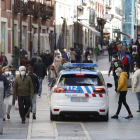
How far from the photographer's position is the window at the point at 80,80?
14016mm

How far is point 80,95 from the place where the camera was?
13.8 m

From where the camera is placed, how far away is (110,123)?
14.1m

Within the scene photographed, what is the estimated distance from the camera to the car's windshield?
552 inches

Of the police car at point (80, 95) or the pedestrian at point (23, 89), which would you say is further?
the pedestrian at point (23, 89)

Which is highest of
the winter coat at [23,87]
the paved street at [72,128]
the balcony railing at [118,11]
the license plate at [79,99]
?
the balcony railing at [118,11]

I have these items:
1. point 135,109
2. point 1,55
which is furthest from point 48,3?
point 135,109

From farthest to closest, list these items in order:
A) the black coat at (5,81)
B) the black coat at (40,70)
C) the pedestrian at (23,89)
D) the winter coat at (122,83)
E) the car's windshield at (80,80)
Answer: the black coat at (40,70) < the winter coat at (122,83) < the pedestrian at (23,89) < the car's windshield at (80,80) < the black coat at (5,81)

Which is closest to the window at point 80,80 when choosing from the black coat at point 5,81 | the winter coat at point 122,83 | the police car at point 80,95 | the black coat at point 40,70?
the police car at point 80,95

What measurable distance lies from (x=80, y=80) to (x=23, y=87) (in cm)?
157

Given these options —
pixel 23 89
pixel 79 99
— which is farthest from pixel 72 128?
pixel 23 89

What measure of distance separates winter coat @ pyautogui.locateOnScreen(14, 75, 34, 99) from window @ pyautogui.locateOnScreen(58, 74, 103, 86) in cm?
82

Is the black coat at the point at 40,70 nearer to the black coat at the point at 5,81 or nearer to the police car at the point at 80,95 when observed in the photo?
the police car at the point at 80,95

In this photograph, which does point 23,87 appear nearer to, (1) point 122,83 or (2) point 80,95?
(2) point 80,95

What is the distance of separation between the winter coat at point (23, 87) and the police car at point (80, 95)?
2.21 feet
